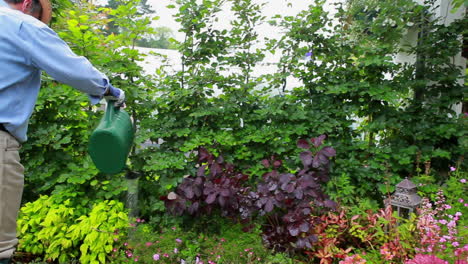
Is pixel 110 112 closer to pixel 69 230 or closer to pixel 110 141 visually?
pixel 110 141

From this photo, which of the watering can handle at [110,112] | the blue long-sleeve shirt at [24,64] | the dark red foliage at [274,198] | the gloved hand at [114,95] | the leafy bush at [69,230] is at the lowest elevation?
the leafy bush at [69,230]

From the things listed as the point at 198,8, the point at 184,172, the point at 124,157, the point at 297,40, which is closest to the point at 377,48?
the point at 297,40

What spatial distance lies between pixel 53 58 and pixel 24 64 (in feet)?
0.55

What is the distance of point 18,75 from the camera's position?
153 centimetres

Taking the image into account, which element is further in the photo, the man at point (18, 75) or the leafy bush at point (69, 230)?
the leafy bush at point (69, 230)

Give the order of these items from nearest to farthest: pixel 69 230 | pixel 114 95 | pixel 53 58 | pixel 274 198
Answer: pixel 53 58, pixel 114 95, pixel 274 198, pixel 69 230

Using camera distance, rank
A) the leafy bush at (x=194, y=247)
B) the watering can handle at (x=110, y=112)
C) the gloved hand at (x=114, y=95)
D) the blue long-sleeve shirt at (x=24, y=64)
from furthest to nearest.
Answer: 1. the leafy bush at (x=194, y=247)
2. the watering can handle at (x=110, y=112)
3. the gloved hand at (x=114, y=95)
4. the blue long-sleeve shirt at (x=24, y=64)

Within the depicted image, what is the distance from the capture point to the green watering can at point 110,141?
181cm

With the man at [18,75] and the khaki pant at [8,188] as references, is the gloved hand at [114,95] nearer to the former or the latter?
the man at [18,75]

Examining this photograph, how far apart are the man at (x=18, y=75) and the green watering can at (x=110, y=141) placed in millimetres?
259

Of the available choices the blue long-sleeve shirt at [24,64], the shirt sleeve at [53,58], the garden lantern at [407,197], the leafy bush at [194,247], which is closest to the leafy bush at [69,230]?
the leafy bush at [194,247]

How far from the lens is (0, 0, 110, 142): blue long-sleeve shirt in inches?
57.3

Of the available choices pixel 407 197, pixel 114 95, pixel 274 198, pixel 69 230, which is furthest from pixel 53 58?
pixel 407 197

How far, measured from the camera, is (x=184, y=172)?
2.91 meters
